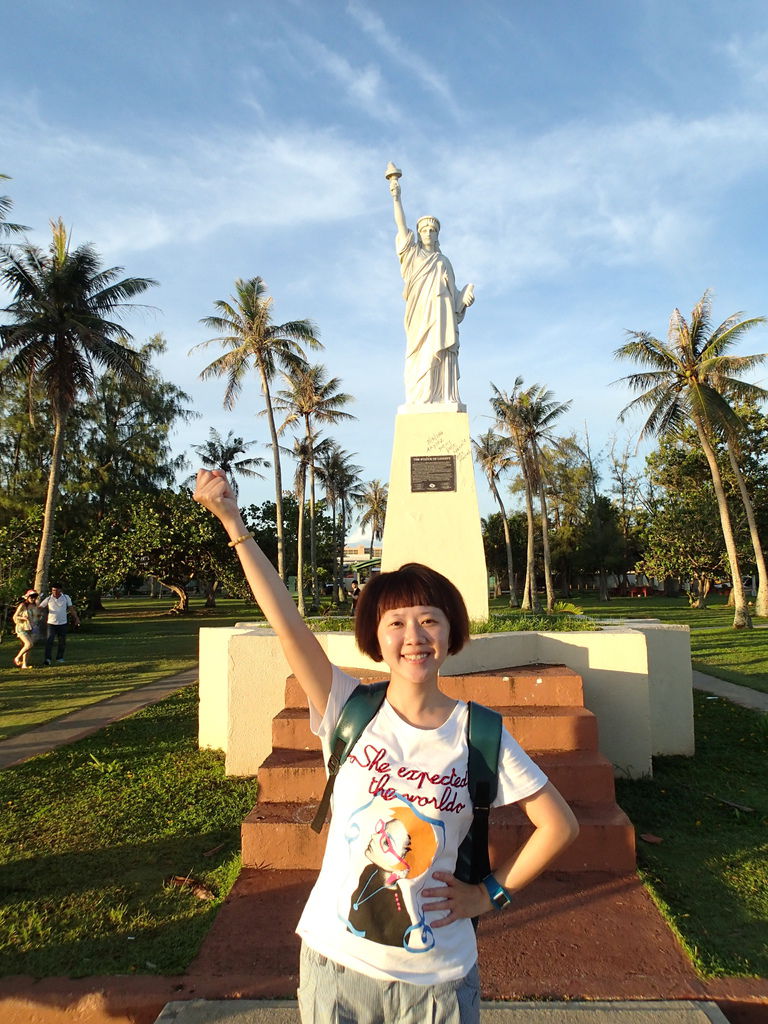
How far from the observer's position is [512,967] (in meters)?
2.72

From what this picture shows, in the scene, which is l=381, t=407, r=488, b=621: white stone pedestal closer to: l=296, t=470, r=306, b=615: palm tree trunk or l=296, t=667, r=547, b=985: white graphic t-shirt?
l=296, t=667, r=547, b=985: white graphic t-shirt

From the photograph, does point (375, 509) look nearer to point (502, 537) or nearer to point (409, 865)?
point (502, 537)

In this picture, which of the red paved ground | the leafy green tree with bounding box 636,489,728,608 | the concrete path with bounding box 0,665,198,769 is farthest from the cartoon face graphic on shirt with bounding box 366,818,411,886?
the leafy green tree with bounding box 636,489,728,608

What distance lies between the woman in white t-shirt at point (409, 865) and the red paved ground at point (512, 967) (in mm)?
1405

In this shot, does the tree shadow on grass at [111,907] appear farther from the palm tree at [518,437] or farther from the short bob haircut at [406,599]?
the palm tree at [518,437]

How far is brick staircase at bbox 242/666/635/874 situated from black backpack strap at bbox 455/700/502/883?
2298 mm

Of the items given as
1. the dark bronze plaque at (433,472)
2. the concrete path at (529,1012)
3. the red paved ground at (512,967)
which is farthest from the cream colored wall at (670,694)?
the concrete path at (529,1012)

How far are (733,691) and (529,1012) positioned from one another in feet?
25.9

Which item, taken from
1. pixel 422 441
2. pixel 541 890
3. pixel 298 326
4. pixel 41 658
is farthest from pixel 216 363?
pixel 541 890

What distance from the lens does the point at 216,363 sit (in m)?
24.1

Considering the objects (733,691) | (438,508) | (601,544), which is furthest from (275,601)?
(601,544)

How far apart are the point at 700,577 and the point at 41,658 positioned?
1018 inches

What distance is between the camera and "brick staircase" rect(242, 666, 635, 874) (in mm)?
3572

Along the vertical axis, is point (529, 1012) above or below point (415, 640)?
below
